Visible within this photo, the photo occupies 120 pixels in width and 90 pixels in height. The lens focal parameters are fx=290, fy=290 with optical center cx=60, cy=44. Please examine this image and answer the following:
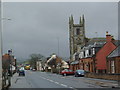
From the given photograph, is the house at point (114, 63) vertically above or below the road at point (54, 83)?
above

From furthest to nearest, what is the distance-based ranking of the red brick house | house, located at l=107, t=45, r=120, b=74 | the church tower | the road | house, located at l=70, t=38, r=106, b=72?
the church tower → house, located at l=70, t=38, r=106, b=72 → the red brick house → house, located at l=107, t=45, r=120, b=74 → the road

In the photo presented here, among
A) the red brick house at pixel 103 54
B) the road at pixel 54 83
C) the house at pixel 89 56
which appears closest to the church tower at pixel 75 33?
the house at pixel 89 56

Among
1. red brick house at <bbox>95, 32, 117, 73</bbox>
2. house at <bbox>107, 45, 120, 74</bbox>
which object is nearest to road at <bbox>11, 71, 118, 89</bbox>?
house at <bbox>107, 45, 120, 74</bbox>

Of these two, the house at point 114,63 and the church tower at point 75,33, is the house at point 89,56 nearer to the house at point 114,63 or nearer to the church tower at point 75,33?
the house at point 114,63

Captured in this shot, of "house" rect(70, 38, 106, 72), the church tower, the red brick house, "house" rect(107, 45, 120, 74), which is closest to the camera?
"house" rect(107, 45, 120, 74)

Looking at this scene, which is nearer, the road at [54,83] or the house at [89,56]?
the road at [54,83]

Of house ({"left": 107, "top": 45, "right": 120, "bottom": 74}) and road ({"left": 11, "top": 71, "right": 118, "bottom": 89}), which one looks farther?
house ({"left": 107, "top": 45, "right": 120, "bottom": 74})

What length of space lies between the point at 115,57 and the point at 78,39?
83101 millimetres

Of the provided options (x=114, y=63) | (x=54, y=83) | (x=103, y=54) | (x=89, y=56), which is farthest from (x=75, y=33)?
(x=54, y=83)

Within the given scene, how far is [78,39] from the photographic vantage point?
406ft

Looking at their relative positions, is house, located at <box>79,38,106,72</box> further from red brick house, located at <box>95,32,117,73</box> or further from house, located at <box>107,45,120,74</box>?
house, located at <box>107,45,120,74</box>

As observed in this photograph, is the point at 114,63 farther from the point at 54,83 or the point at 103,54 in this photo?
the point at 103,54

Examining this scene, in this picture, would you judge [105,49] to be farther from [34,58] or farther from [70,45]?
[34,58]

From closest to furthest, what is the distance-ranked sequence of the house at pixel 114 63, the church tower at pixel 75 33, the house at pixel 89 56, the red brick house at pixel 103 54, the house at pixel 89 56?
the house at pixel 114 63 → the red brick house at pixel 103 54 → the house at pixel 89 56 → the house at pixel 89 56 → the church tower at pixel 75 33
